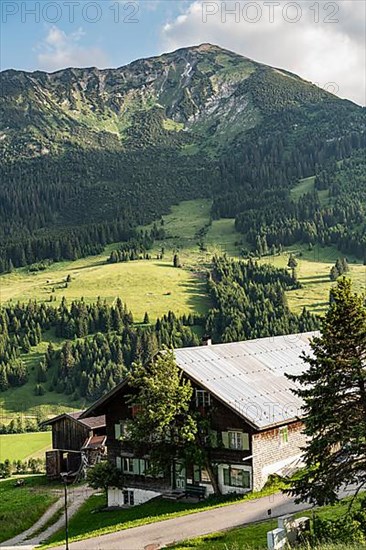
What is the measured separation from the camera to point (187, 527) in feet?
126

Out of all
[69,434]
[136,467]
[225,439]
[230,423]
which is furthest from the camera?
[69,434]

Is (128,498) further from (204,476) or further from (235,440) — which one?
(235,440)

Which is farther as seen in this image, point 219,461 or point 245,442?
point 219,461

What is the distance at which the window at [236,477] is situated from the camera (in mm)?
46969

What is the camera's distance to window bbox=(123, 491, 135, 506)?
5247 centimetres

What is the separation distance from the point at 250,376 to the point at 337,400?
75.3 ft

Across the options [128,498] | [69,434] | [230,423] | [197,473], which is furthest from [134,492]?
[69,434]

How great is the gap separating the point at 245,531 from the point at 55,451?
41.9m

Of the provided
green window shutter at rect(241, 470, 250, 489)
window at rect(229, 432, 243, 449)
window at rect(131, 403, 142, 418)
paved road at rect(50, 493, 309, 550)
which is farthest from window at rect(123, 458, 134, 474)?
paved road at rect(50, 493, 309, 550)

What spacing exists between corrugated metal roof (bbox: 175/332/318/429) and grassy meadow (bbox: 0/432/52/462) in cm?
5655

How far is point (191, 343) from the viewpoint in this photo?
573 ft

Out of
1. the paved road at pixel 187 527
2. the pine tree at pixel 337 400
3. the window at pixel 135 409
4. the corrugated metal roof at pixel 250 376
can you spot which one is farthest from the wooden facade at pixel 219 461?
Answer: the pine tree at pixel 337 400

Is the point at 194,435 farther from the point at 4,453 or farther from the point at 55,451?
the point at 4,453

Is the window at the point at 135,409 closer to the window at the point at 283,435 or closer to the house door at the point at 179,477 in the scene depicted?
the house door at the point at 179,477
